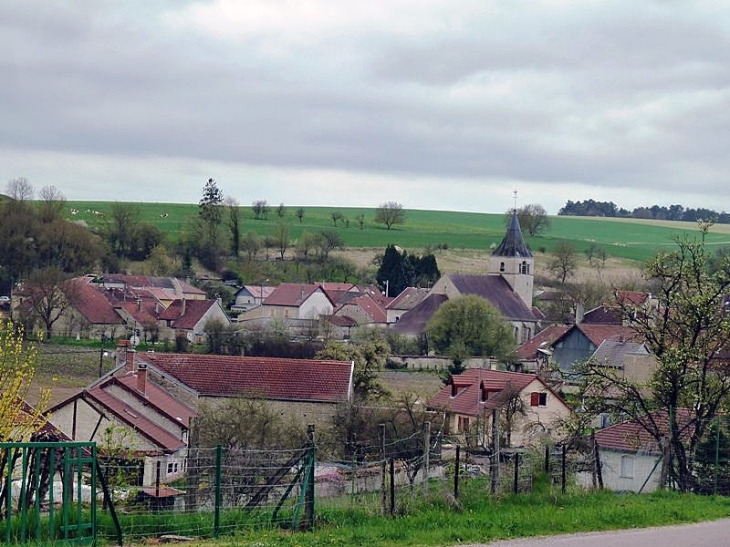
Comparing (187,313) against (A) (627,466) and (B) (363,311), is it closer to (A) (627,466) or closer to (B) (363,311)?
(B) (363,311)

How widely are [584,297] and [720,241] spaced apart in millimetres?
56199

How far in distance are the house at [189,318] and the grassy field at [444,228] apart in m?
40.9

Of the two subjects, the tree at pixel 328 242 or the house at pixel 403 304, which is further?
the tree at pixel 328 242

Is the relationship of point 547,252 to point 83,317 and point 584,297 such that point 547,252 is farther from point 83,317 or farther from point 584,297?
point 83,317

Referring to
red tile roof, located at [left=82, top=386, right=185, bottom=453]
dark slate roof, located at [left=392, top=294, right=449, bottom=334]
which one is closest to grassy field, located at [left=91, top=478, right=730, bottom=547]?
red tile roof, located at [left=82, top=386, right=185, bottom=453]

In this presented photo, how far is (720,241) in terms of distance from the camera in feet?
467

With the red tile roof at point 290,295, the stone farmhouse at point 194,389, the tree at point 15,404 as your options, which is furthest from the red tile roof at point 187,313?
the tree at point 15,404

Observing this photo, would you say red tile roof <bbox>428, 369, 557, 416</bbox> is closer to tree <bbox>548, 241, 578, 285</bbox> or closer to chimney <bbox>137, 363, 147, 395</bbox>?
chimney <bbox>137, 363, 147, 395</bbox>

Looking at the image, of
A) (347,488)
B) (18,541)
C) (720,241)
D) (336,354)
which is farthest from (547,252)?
(18,541)

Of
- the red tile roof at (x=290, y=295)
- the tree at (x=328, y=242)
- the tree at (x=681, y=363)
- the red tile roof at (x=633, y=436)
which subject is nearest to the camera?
the tree at (x=681, y=363)

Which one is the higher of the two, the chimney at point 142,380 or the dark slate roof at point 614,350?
the chimney at point 142,380

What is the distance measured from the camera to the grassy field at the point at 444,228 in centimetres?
13825

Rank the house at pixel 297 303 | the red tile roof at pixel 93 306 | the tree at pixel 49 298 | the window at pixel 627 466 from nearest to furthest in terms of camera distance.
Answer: the window at pixel 627 466 → the tree at pixel 49 298 → the red tile roof at pixel 93 306 → the house at pixel 297 303

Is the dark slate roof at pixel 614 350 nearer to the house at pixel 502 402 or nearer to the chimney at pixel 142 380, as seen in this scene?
the house at pixel 502 402
